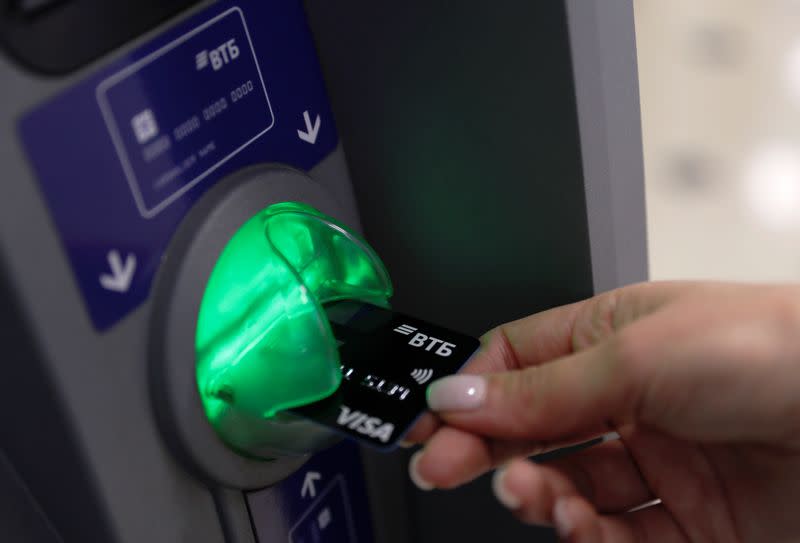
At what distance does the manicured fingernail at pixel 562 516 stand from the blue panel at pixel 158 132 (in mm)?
328

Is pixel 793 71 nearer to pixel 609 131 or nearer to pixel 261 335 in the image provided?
pixel 609 131

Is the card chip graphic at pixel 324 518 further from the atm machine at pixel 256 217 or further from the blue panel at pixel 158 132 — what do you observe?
the blue panel at pixel 158 132

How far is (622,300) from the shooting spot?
0.78 m

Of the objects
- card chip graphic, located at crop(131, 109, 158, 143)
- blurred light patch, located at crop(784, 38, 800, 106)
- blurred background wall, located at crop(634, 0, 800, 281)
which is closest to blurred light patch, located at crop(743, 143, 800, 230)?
blurred background wall, located at crop(634, 0, 800, 281)

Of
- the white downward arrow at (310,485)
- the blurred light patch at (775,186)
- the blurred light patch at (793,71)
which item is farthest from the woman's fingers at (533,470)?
the blurred light patch at (793,71)

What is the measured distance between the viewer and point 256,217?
65cm

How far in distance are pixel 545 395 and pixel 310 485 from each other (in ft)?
0.70

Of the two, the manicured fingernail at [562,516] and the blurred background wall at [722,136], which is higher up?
the manicured fingernail at [562,516]

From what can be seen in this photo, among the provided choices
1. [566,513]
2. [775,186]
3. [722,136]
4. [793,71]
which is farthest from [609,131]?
[793,71]

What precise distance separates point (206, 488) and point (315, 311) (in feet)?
0.49

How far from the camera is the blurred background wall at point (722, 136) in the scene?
7.64ft

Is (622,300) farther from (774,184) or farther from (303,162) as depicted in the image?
(774,184)

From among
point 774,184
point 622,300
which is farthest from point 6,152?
point 774,184

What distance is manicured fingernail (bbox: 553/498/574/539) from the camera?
708 mm
